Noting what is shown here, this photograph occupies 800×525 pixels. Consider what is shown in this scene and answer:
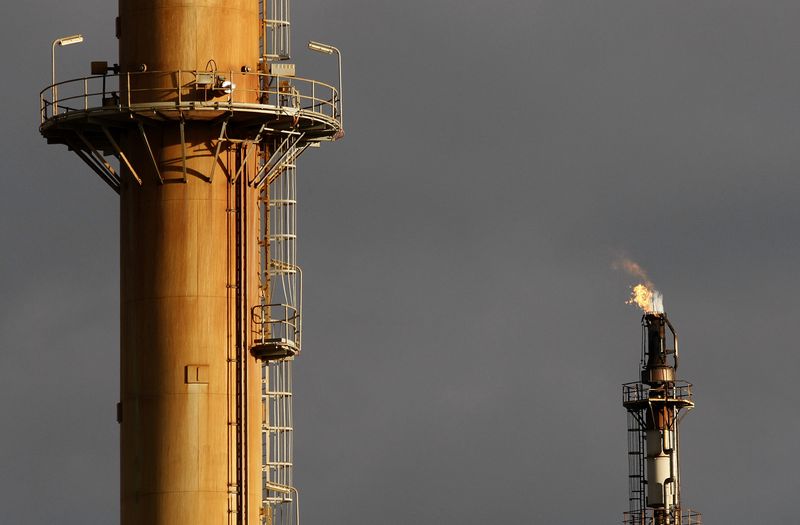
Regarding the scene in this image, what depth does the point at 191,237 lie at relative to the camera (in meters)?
99.6

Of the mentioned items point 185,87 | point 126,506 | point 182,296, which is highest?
point 185,87

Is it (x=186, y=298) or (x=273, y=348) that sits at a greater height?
(x=186, y=298)

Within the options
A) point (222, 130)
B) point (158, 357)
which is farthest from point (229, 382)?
point (222, 130)

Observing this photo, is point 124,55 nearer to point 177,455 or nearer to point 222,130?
point 222,130

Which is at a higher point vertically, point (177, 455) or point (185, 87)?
point (185, 87)

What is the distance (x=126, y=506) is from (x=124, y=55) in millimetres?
15464

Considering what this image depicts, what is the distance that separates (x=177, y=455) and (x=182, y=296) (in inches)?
211

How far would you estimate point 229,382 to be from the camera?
9925 cm

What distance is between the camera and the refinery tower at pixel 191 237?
98625 mm

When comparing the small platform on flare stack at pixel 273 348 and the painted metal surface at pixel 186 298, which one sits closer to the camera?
the painted metal surface at pixel 186 298

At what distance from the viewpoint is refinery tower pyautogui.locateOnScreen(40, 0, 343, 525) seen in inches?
3883

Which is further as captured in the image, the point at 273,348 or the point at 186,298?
the point at 273,348

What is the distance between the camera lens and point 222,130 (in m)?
99.7

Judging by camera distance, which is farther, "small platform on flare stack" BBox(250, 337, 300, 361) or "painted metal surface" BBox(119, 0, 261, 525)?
"small platform on flare stack" BBox(250, 337, 300, 361)
